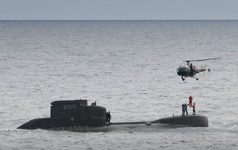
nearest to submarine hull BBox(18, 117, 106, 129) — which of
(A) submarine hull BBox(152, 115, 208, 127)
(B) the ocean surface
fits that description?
(B) the ocean surface

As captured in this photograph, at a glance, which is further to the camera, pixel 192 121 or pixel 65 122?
pixel 192 121

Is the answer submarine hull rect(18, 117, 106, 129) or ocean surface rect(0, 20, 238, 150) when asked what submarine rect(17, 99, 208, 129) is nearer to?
submarine hull rect(18, 117, 106, 129)

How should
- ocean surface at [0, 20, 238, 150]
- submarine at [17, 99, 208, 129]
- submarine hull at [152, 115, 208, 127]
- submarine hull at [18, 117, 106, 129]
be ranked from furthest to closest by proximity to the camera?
submarine hull at [152, 115, 208, 127], submarine hull at [18, 117, 106, 129], submarine at [17, 99, 208, 129], ocean surface at [0, 20, 238, 150]

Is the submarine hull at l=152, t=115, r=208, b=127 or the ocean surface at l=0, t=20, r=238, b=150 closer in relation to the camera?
→ the ocean surface at l=0, t=20, r=238, b=150

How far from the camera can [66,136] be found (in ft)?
167

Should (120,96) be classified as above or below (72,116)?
above

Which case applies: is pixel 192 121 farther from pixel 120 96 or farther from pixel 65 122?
pixel 120 96

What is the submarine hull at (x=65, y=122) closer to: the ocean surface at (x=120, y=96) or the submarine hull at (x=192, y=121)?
the ocean surface at (x=120, y=96)

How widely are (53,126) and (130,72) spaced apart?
5850cm

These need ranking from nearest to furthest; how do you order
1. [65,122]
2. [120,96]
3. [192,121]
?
[65,122]
[192,121]
[120,96]

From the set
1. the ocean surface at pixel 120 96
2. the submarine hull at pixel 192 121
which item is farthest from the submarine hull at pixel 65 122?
the submarine hull at pixel 192 121

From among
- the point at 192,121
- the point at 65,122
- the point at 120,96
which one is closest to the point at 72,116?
the point at 65,122

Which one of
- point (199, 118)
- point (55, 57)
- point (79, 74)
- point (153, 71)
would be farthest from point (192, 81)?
point (55, 57)

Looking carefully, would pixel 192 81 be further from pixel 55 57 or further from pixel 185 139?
pixel 55 57
